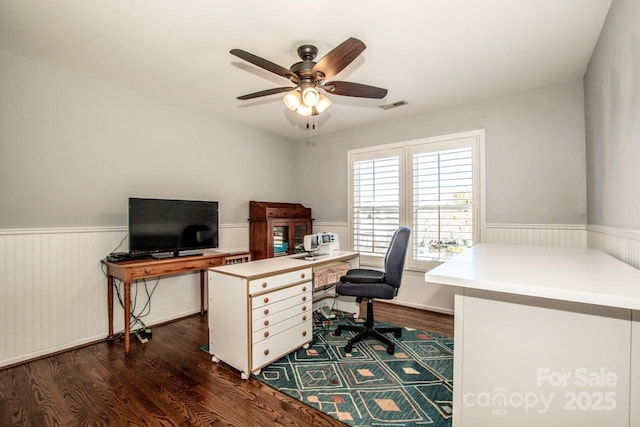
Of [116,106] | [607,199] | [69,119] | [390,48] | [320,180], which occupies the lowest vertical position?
[607,199]

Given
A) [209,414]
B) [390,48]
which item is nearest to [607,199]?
[390,48]

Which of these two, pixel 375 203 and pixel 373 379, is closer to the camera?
pixel 373 379

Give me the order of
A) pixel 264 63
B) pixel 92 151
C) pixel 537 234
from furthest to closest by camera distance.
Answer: pixel 537 234, pixel 92 151, pixel 264 63

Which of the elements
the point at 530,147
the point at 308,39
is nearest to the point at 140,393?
the point at 308,39

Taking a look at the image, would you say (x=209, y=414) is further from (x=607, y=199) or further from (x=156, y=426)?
(x=607, y=199)

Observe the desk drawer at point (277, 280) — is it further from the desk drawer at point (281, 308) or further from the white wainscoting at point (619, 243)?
the white wainscoting at point (619, 243)

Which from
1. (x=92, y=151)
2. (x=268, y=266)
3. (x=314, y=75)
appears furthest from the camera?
(x=92, y=151)

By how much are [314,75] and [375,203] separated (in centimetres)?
229

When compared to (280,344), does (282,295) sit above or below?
above

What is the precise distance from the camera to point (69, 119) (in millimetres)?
2648

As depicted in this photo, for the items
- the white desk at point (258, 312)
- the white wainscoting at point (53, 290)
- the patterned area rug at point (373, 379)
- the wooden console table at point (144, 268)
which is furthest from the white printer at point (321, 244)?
the white wainscoting at point (53, 290)

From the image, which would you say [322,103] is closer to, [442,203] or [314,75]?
[314,75]

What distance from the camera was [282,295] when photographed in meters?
2.37

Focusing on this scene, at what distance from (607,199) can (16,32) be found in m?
4.37
